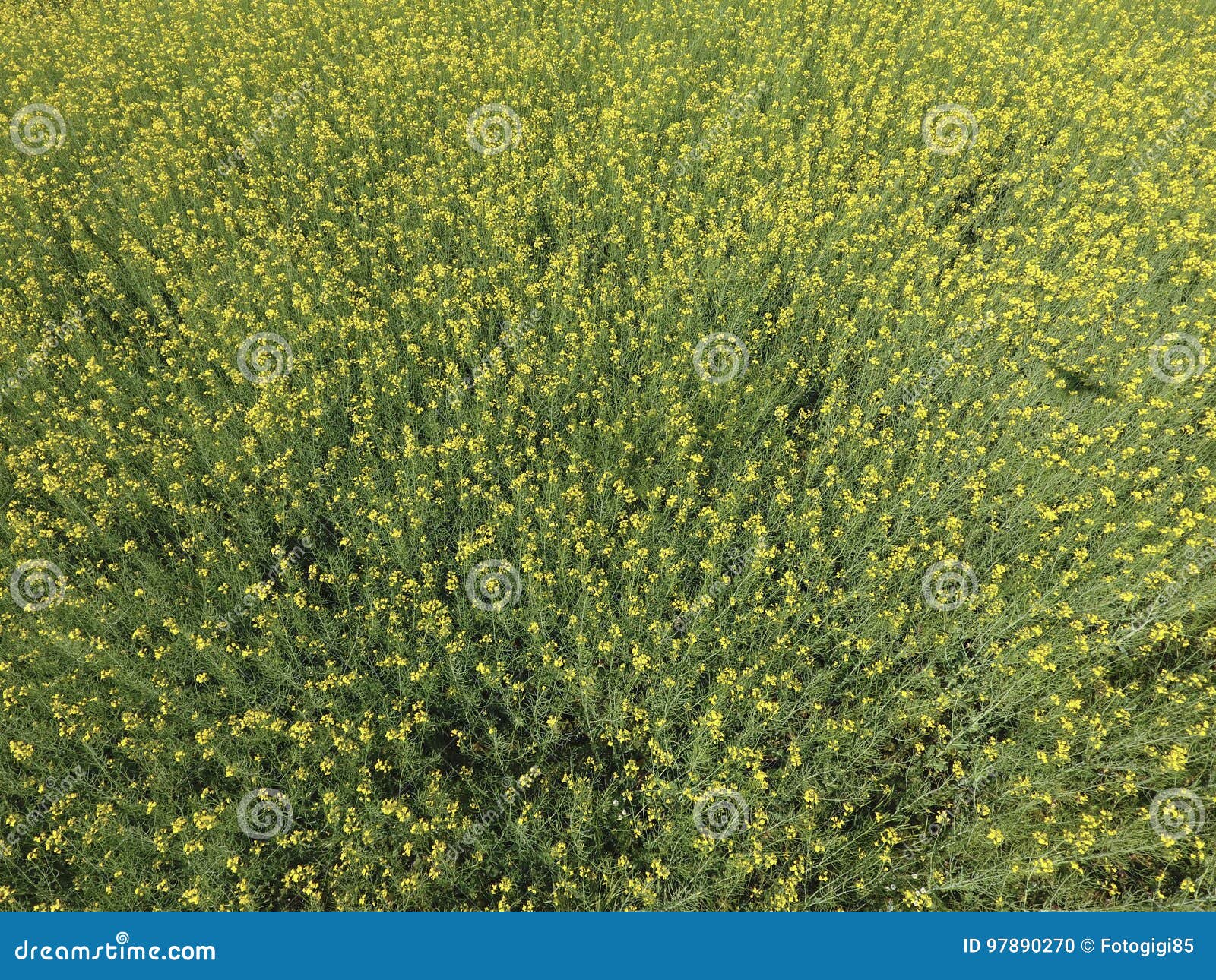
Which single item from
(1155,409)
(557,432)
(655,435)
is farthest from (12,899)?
(1155,409)

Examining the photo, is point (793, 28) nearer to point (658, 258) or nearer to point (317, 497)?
point (658, 258)

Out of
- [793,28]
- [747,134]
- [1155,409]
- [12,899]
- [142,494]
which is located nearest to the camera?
[12,899]

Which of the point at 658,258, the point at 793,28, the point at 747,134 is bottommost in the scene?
the point at 658,258

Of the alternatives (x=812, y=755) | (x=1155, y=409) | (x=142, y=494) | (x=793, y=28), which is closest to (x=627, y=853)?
(x=812, y=755)

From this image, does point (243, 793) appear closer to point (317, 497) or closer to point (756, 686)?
point (317, 497)

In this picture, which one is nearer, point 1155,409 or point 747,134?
point 1155,409

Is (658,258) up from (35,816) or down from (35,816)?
up

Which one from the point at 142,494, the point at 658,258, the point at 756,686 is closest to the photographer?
the point at 756,686

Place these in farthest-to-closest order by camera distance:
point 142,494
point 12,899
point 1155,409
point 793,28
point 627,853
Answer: point 793,28 → point 1155,409 → point 142,494 → point 627,853 → point 12,899

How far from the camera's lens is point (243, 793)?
13.3ft

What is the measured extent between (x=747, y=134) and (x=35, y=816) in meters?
10.4

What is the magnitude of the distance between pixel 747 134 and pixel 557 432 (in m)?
6.00

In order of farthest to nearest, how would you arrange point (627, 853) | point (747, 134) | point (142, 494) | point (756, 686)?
point (747, 134) < point (142, 494) < point (756, 686) < point (627, 853)

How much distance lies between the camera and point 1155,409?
5707 mm
